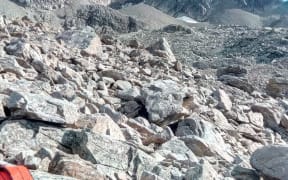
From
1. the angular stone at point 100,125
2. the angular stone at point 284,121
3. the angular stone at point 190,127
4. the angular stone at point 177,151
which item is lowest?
the angular stone at point 284,121

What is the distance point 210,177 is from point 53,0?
71.3 metres

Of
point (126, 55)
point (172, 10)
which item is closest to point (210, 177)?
point (126, 55)

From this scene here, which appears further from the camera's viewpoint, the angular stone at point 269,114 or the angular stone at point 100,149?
the angular stone at point 269,114

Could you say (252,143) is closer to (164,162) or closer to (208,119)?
(208,119)

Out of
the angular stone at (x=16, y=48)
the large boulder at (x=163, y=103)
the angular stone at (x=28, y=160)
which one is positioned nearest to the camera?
the angular stone at (x=28, y=160)

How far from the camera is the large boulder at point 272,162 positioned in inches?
183

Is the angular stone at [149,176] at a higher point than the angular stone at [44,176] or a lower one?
lower

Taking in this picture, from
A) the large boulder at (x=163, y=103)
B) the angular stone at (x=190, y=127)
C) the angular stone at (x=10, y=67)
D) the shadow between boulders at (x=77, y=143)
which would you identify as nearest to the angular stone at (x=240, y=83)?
the large boulder at (x=163, y=103)

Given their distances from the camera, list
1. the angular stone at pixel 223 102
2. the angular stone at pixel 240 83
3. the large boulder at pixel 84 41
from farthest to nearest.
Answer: the angular stone at pixel 240 83 → the large boulder at pixel 84 41 → the angular stone at pixel 223 102

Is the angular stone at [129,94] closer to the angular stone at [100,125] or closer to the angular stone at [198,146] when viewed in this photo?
the angular stone at [198,146]

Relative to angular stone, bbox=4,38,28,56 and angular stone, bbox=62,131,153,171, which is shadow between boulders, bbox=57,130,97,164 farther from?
angular stone, bbox=4,38,28,56

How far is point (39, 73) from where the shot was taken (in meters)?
7.43

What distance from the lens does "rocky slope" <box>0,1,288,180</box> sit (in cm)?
431

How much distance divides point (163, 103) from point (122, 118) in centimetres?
95
